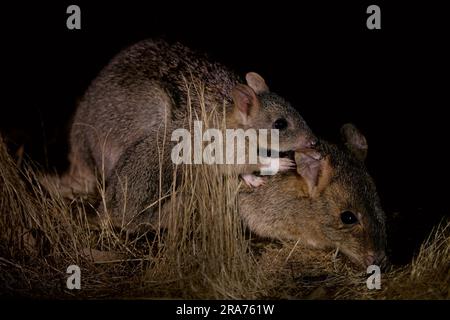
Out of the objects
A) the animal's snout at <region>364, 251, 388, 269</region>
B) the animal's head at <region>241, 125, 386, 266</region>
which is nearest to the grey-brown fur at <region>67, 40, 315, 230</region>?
the animal's head at <region>241, 125, 386, 266</region>

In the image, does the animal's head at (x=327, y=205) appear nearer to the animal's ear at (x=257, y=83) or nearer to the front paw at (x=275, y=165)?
the front paw at (x=275, y=165)

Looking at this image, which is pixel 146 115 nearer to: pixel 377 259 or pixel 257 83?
pixel 257 83

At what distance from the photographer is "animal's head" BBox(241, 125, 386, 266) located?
16.5 ft

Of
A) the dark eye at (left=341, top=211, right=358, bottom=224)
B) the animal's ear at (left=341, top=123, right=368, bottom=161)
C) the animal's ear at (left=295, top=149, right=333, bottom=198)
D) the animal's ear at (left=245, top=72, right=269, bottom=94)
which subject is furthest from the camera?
the animal's ear at (left=245, top=72, right=269, bottom=94)

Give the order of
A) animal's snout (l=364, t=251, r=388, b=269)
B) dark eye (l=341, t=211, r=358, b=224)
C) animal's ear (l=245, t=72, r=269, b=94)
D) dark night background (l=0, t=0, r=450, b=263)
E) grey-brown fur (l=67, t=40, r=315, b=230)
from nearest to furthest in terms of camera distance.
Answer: animal's snout (l=364, t=251, r=388, b=269)
dark eye (l=341, t=211, r=358, b=224)
grey-brown fur (l=67, t=40, r=315, b=230)
animal's ear (l=245, t=72, r=269, b=94)
dark night background (l=0, t=0, r=450, b=263)

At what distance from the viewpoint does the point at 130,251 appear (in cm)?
515

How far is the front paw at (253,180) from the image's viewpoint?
18.7 feet

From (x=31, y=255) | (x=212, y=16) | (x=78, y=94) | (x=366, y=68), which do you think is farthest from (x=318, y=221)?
(x=78, y=94)

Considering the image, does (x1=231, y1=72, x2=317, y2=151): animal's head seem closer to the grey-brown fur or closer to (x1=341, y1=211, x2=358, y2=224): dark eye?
the grey-brown fur

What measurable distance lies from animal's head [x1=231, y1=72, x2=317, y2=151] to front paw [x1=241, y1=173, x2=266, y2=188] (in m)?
0.31

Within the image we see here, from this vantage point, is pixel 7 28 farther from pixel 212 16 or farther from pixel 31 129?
pixel 212 16

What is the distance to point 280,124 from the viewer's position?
568cm

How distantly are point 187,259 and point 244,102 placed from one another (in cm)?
153

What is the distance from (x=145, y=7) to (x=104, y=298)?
4.46 metres
